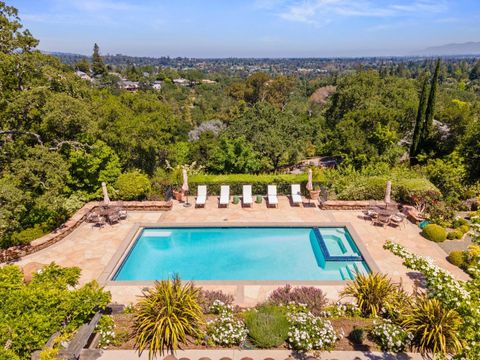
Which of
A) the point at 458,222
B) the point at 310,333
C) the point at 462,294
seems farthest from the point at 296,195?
the point at 462,294

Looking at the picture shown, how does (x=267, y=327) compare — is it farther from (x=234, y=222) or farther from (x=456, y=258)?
(x=456, y=258)

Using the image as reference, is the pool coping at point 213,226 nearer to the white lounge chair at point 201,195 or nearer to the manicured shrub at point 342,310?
the manicured shrub at point 342,310

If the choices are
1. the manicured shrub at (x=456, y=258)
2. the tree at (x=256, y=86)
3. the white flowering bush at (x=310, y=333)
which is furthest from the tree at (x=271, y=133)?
the tree at (x=256, y=86)

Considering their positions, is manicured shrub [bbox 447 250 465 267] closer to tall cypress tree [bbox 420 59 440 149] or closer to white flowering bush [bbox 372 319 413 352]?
white flowering bush [bbox 372 319 413 352]

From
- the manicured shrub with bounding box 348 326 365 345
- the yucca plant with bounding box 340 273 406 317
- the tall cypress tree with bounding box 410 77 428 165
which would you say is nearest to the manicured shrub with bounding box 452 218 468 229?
the yucca plant with bounding box 340 273 406 317

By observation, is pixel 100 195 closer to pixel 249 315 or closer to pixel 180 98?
pixel 249 315

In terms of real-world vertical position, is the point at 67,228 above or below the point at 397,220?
below

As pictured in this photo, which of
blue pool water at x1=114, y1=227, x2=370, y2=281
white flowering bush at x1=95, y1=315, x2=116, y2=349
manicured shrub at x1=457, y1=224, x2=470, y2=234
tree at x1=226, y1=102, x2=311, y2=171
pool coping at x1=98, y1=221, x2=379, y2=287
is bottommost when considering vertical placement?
blue pool water at x1=114, y1=227, x2=370, y2=281
